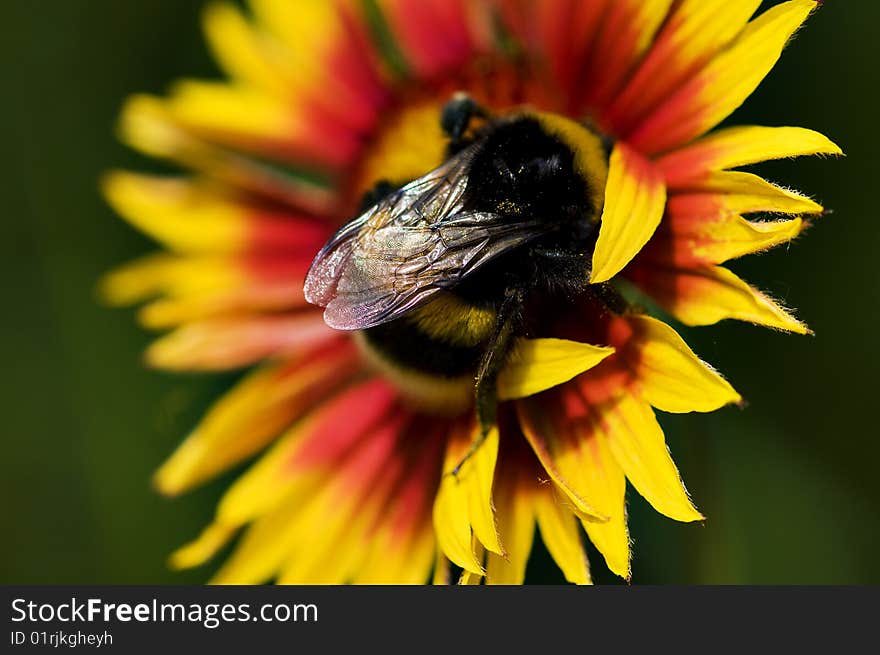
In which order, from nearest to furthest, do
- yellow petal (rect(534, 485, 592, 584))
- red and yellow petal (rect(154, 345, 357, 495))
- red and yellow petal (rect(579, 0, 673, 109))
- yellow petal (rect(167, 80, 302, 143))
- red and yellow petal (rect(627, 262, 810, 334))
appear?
red and yellow petal (rect(627, 262, 810, 334))
yellow petal (rect(534, 485, 592, 584))
red and yellow petal (rect(579, 0, 673, 109))
red and yellow petal (rect(154, 345, 357, 495))
yellow petal (rect(167, 80, 302, 143))

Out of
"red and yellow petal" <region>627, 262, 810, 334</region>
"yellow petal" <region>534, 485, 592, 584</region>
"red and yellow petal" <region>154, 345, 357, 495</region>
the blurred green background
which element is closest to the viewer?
"red and yellow petal" <region>627, 262, 810, 334</region>

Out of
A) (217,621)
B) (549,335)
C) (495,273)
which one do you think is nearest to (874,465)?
(549,335)

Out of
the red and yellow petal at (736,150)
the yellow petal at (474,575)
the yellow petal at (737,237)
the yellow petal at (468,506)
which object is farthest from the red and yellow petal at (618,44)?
the yellow petal at (474,575)

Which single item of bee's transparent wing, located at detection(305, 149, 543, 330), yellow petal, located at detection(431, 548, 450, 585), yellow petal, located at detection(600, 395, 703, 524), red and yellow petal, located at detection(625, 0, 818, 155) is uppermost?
red and yellow petal, located at detection(625, 0, 818, 155)

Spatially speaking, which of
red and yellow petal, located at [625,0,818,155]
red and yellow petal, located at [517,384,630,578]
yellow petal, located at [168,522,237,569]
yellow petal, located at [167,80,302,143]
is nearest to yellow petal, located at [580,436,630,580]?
red and yellow petal, located at [517,384,630,578]

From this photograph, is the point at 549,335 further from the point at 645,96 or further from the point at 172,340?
the point at 172,340

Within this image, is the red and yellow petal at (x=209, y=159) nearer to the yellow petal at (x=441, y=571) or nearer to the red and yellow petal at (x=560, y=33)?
the red and yellow petal at (x=560, y=33)

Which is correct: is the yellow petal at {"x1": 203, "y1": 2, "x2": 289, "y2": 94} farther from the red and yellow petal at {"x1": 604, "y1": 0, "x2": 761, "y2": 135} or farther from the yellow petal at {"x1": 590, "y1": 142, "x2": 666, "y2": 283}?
the yellow petal at {"x1": 590, "y1": 142, "x2": 666, "y2": 283}

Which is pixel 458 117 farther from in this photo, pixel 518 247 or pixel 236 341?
pixel 236 341
